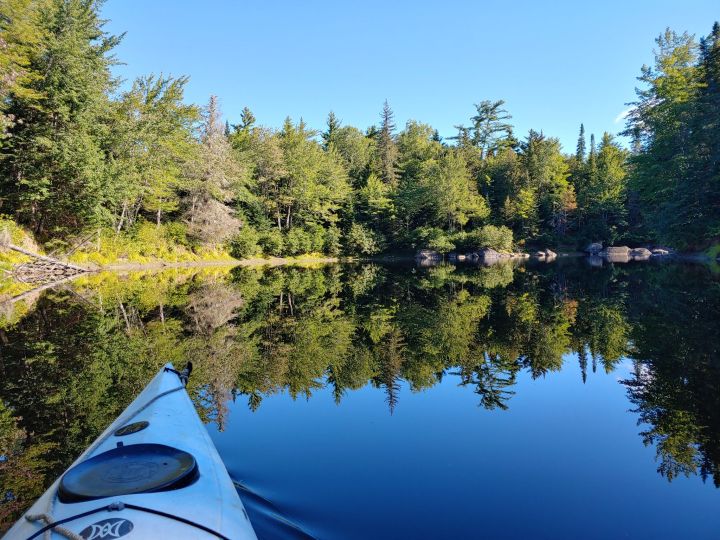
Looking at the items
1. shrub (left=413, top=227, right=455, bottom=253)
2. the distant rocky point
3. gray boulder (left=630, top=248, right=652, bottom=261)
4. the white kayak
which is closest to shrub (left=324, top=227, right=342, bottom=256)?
shrub (left=413, top=227, right=455, bottom=253)

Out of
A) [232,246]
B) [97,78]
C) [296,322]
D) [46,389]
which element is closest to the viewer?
[46,389]

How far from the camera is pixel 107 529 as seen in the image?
1780mm

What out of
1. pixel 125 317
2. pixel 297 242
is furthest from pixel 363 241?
pixel 125 317

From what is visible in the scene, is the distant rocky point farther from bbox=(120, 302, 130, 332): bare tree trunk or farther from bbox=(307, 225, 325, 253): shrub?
bbox=(120, 302, 130, 332): bare tree trunk

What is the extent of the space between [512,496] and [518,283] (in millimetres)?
15584

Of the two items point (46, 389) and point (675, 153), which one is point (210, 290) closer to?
point (46, 389)

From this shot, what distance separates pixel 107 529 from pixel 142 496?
0.26m

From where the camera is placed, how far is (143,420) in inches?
126

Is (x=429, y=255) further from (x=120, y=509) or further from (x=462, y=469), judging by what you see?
(x=120, y=509)

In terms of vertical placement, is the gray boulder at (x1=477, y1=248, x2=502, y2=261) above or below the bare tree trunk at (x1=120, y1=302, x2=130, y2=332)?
above

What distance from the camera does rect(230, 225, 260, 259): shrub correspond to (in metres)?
33.8

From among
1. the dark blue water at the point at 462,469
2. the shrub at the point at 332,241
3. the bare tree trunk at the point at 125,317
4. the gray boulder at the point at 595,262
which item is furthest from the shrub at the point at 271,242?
the dark blue water at the point at 462,469

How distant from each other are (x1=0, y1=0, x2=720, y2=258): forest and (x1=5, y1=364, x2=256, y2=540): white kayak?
18297mm

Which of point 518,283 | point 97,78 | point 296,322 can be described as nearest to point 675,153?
point 518,283
